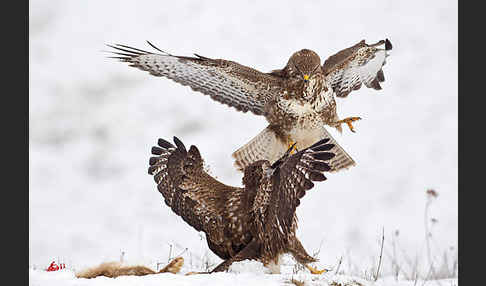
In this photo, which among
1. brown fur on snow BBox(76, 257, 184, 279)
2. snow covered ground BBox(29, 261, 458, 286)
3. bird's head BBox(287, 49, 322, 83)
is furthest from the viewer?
bird's head BBox(287, 49, 322, 83)

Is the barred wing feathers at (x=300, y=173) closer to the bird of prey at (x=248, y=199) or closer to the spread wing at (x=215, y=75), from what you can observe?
the bird of prey at (x=248, y=199)

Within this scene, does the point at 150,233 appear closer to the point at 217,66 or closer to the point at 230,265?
the point at 217,66

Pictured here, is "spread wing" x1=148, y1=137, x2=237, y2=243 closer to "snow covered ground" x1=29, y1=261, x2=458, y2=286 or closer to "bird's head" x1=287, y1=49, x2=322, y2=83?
"snow covered ground" x1=29, y1=261, x2=458, y2=286

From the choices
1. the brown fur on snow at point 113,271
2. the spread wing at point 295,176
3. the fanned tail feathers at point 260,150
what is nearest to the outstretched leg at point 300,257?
the spread wing at point 295,176

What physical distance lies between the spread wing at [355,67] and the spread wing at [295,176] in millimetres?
1887

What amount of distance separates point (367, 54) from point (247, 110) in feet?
3.95

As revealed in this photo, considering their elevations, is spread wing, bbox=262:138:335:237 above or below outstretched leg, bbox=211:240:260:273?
above

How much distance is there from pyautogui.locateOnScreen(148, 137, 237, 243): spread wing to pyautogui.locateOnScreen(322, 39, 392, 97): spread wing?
5.40 feet

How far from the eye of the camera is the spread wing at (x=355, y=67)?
5.57 meters

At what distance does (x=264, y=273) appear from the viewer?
4020mm

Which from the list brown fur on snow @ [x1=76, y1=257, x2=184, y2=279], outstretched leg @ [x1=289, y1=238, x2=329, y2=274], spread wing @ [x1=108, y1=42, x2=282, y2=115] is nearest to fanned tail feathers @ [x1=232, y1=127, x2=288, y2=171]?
spread wing @ [x1=108, y1=42, x2=282, y2=115]

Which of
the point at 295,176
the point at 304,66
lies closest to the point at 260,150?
the point at 304,66

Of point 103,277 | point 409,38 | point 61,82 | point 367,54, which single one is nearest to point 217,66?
point 367,54

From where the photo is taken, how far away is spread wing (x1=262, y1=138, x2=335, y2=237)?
12.2 ft
